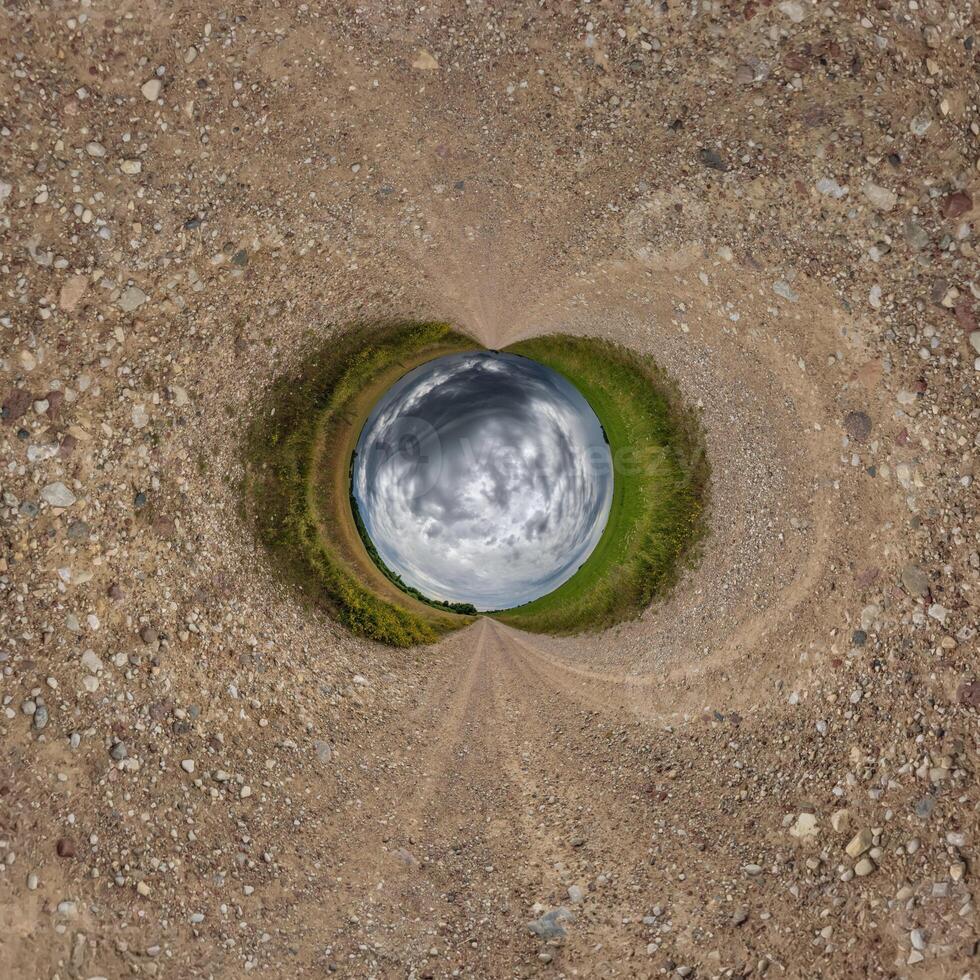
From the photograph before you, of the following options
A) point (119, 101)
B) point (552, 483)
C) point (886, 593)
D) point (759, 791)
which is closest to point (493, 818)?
point (759, 791)

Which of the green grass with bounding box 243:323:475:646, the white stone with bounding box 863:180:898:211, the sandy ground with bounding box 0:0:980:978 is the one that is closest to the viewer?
the sandy ground with bounding box 0:0:980:978

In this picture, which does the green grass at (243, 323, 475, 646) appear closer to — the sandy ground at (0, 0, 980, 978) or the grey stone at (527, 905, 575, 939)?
the sandy ground at (0, 0, 980, 978)

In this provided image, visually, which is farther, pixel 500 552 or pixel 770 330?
pixel 770 330

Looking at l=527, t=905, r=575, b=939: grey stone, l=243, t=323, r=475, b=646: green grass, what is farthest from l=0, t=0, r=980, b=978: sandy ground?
l=243, t=323, r=475, b=646: green grass

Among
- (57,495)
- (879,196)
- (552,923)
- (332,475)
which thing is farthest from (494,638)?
(879,196)

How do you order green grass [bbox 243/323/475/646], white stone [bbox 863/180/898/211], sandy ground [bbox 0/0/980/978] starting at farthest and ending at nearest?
1. green grass [bbox 243/323/475/646]
2. white stone [bbox 863/180/898/211]
3. sandy ground [bbox 0/0/980/978]

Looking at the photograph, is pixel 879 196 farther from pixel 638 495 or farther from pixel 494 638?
pixel 494 638

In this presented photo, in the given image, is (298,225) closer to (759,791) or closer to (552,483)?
(552,483)
